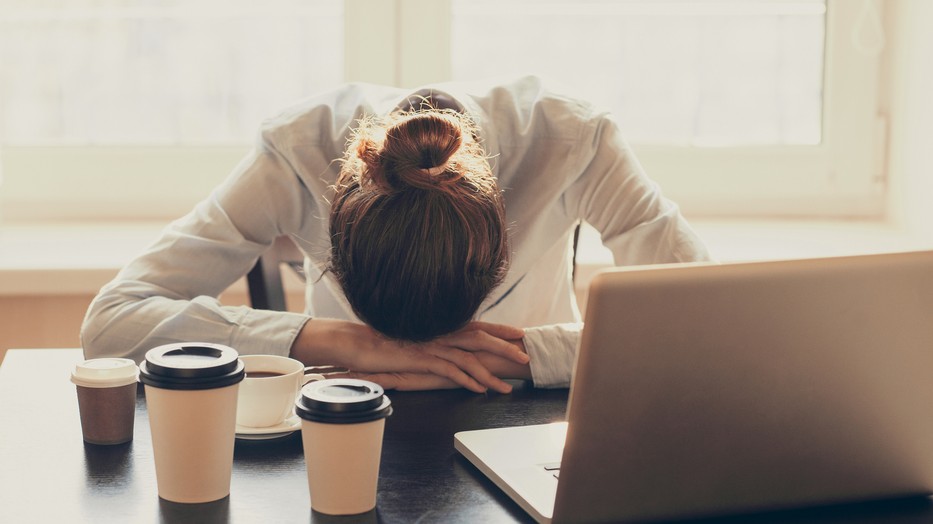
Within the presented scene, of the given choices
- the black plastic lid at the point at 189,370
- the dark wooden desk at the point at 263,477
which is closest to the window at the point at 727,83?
the dark wooden desk at the point at 263,477

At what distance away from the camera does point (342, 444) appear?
0.78 meters

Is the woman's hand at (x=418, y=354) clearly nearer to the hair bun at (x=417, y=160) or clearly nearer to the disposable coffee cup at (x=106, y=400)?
the hair bun at (x=417, y=160)

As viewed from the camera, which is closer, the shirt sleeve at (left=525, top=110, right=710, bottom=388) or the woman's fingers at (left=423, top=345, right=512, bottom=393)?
the woman's fingers at (left=423, top=345, right=512, bottom=393)

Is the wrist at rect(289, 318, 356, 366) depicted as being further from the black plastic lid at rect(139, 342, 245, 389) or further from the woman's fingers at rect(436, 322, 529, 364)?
the black plastic lid at rect(139, 342, 245, 389)

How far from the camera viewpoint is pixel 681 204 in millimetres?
2381

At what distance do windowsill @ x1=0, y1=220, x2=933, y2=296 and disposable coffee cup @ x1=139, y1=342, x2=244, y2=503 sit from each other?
3.99ft

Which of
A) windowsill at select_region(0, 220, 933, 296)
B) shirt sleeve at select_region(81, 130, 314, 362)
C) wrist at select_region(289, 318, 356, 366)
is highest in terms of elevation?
shirt sleeve at select_region(81, 130, 314, 362)

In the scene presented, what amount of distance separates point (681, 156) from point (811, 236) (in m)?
0.33

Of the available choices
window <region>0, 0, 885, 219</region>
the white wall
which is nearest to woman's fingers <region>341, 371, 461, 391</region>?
window <region>0, 0, 885, 219</region>

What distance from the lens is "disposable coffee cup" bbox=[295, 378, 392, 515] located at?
777 millimetres

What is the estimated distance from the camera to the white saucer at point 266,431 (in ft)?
3.17

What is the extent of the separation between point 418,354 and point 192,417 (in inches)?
16.4

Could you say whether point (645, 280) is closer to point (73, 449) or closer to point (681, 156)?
point (73, 449)

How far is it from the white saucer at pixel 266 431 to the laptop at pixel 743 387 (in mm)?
271
